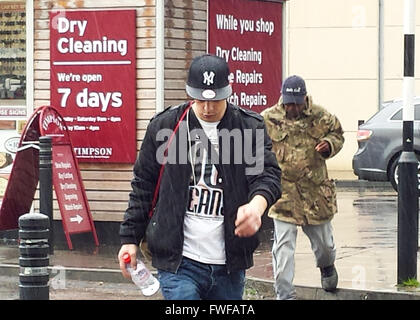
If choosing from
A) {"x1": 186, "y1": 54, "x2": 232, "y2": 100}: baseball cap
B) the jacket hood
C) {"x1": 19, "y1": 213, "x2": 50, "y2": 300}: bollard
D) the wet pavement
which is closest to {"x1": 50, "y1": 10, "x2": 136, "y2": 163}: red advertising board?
the wet pavement

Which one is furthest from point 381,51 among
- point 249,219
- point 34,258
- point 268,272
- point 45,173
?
point 249,219

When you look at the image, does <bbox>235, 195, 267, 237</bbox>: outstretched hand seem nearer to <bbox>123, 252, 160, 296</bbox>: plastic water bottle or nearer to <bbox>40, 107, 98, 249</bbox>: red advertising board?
<bbox>123, 252, 160, 296</bbox>: plastic water bottle

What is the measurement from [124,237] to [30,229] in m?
1.88

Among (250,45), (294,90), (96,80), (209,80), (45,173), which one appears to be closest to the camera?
(209,80)

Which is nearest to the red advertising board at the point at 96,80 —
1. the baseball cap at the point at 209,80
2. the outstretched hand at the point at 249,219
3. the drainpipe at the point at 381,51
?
the baseball cap at the point at 209,80

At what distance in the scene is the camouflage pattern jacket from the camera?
30.3 ft

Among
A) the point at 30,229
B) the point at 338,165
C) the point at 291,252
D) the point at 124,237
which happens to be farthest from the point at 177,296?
the point at 338,165

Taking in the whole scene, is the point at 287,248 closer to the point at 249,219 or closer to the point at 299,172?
the point at 299,172

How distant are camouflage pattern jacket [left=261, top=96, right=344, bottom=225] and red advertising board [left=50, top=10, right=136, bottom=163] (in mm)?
4113

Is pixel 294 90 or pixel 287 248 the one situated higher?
pixel 294 90

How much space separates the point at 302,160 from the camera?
931 centimetres

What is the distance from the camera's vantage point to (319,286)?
10.2 metres

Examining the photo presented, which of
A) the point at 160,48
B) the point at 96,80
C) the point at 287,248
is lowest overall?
the point at 287,248

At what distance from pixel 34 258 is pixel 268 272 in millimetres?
4233
